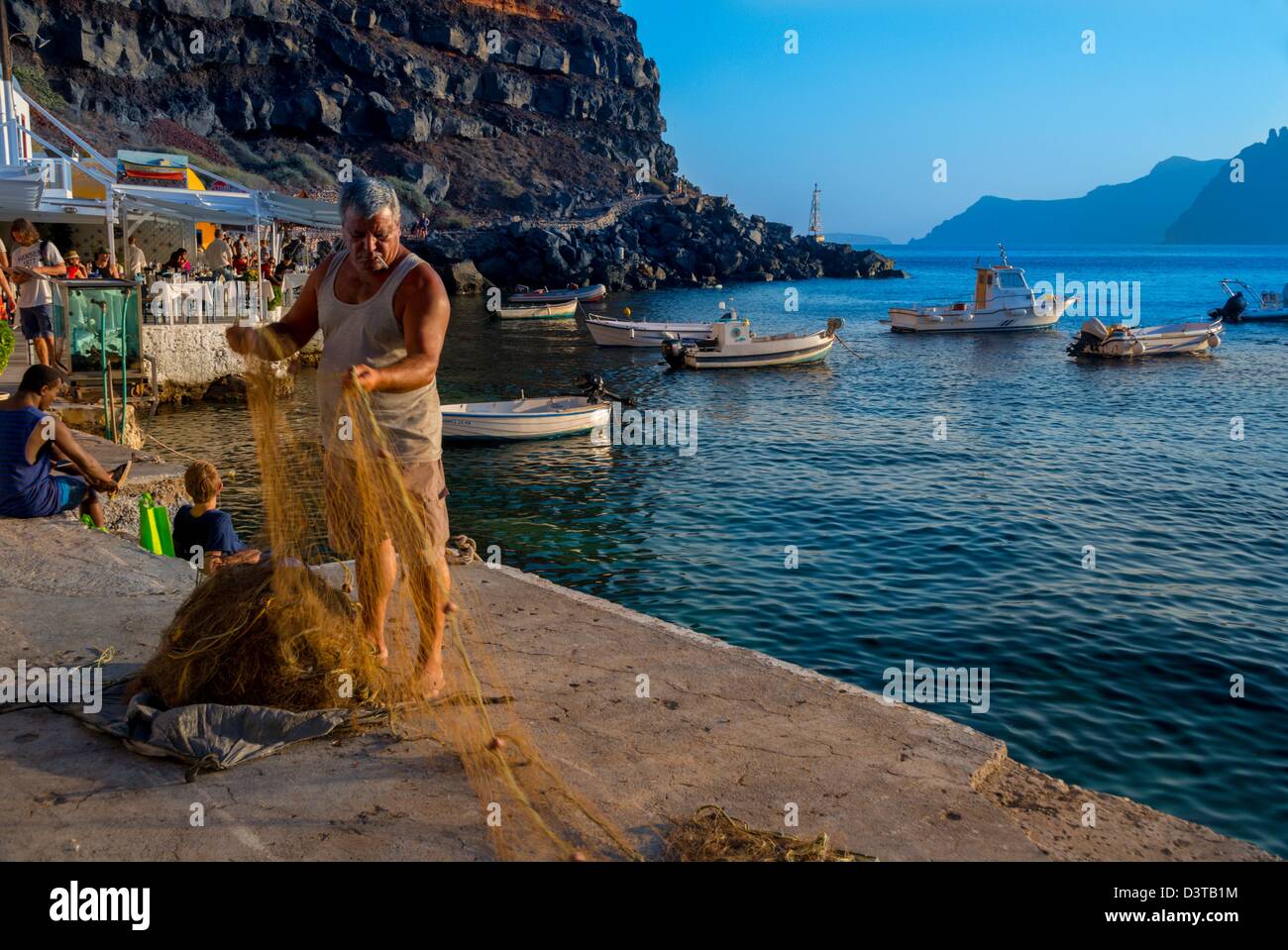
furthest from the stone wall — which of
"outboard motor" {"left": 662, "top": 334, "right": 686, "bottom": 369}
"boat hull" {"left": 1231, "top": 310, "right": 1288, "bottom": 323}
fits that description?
"boat hull" {"left": 1231, "top": 310, "right": 1288, "bottom": 323}

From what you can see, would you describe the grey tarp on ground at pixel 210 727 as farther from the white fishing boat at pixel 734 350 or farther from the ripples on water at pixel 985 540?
the white fishing boat at pixel 734 350

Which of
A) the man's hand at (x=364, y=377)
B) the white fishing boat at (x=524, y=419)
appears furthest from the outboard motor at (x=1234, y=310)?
the man's hand at (x=364, y=377)

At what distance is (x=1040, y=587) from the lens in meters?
12.5

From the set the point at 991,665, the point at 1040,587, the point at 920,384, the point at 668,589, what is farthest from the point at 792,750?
the point at 920,384

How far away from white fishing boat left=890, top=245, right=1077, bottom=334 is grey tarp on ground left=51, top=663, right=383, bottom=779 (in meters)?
49.9

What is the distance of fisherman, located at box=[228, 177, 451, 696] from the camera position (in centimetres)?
451

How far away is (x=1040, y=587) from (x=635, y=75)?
16250 cm

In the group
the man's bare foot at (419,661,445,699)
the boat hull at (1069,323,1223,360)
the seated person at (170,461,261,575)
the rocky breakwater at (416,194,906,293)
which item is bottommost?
the man's bare foot at (419,661,445,699)

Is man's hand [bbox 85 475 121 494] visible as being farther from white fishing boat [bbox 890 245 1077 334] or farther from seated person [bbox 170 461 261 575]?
white fishing boat [bbox 890 245 1077 334]

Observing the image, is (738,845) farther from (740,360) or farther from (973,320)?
(973,320)

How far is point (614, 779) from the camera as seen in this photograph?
431 cm

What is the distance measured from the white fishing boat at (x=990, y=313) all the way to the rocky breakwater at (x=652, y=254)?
34.8 metres

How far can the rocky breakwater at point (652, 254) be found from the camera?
3169 inches
